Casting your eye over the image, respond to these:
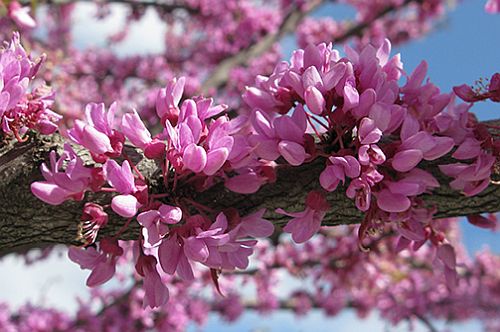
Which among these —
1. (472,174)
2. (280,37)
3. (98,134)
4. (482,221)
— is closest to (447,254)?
(482,221)

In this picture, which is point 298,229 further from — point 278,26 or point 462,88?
point 278,26

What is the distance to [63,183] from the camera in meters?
1.14

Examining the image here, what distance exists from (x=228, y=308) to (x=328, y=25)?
3107 mm

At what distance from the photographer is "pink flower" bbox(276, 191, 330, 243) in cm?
123

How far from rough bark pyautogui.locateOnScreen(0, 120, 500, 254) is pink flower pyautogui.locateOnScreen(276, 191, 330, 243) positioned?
0.05m

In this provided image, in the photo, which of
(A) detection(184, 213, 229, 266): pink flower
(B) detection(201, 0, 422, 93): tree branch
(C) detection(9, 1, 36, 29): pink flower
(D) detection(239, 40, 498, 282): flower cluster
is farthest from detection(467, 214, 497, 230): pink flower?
(B) detection(201, 0, 422, 93): tree branch

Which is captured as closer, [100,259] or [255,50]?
[100,259]

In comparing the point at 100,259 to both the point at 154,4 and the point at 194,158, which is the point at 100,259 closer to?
the point at 194,158

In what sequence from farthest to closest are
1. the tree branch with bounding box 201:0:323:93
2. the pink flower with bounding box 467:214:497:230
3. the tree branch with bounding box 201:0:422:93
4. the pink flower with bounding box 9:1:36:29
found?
1. the tree branch with bounding box 201:0:422:93
2. the tree branch with bounding box 201:0:323:93
3. the pink flower with bounding box 9:1:36:29
4. the pink flower with bounding box 467:214:497:230

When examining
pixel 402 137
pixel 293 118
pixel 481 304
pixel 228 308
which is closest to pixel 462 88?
pixel 402 137

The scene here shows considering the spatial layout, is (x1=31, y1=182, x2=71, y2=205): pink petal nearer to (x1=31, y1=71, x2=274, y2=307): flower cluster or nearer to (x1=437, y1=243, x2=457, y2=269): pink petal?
(x1=31, y1=71, x2=274, y2=307): flower cluster

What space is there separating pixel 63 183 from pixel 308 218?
0.52m

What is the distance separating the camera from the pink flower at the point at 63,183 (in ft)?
3.66

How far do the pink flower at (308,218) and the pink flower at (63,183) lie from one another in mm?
412
